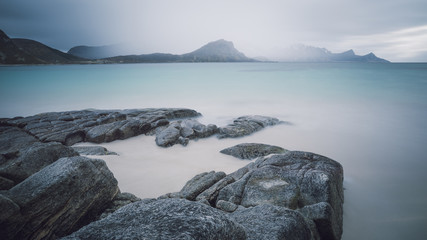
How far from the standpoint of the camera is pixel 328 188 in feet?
16.6

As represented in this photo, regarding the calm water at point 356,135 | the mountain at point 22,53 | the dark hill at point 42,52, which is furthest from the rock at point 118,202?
the dark hill at point 42,52

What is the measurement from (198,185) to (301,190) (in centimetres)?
255

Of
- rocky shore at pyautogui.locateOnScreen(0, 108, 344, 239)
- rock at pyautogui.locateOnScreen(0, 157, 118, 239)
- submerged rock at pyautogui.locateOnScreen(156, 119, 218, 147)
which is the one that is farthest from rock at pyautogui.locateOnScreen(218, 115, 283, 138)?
rock at pyautogui.locateOnScreen(0, 157, 118, 239)

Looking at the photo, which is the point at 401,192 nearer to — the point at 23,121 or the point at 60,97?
the point at 23,121

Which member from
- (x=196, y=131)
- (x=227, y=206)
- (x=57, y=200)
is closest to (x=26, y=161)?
(x=57, y=200)

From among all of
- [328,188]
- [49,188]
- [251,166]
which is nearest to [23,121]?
[49,188]

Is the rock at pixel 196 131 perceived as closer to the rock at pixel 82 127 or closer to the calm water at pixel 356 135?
the calm water at pixel 356 135

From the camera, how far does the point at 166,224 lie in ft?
8.09

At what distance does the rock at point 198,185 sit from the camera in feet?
18.9

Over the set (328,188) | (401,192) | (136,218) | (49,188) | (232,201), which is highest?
(136,218)

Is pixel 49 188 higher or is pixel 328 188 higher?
pixel 49 188

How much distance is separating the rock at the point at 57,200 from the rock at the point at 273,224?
2.98 meters

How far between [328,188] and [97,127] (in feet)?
35.7

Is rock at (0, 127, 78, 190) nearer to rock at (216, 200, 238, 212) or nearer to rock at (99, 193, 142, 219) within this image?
rock at (99, 193, 142, 219)
